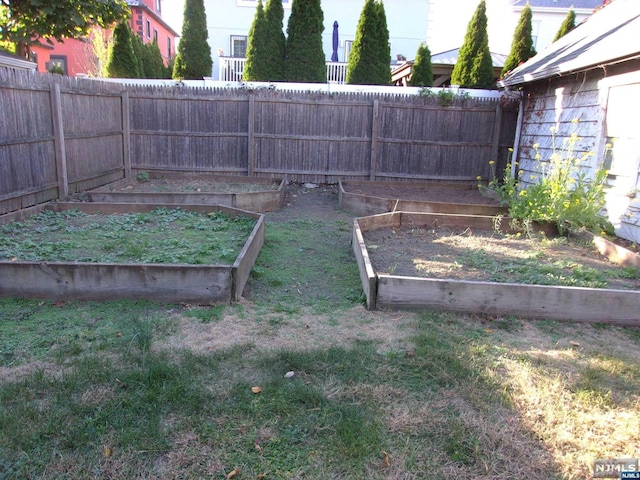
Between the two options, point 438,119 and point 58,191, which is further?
point 438,119

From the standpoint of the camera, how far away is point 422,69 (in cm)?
1495

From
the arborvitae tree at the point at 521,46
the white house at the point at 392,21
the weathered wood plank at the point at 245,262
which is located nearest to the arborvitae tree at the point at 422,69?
the arborvitae tree at the point at 521,46

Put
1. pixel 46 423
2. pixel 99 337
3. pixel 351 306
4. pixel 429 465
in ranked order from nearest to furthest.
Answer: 1. pixel 429 465
2. pixel 46 423
3. pixel 99 337
4. pixel 351 306

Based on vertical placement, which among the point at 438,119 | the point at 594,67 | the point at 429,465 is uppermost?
the point at 594,67

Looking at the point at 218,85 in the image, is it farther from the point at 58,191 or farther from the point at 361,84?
the point at 58,191

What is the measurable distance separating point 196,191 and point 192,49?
28.7ft

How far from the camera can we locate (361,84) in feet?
46.9

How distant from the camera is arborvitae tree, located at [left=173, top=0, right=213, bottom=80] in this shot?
640 inches

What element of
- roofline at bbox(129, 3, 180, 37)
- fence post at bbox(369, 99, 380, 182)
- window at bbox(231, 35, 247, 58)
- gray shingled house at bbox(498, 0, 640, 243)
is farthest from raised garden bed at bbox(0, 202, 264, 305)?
roofline at bbox(129, 3, 180, 37)

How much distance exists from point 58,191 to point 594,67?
30.0 feet

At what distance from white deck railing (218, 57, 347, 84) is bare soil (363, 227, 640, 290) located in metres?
13.2

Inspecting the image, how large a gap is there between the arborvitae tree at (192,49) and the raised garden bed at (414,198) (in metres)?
8.30

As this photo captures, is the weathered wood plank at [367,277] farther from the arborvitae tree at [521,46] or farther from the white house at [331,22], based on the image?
the white house at [331,22]

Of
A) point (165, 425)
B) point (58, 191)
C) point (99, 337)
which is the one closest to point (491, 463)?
point (165, 425)
